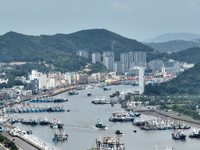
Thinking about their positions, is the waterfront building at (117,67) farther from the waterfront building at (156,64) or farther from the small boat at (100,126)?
the small boat at (100,126)

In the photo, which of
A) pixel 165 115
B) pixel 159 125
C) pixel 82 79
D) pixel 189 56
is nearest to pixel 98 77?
pixel 82 79

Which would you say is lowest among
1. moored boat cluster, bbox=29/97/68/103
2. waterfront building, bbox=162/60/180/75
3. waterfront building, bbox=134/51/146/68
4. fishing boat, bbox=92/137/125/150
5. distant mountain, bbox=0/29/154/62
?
fishing boat, bbox=92/137/125/150

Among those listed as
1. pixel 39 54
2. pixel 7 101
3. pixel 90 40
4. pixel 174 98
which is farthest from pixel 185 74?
pixel 90 40

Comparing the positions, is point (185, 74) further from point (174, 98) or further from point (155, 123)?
point (155, 123)

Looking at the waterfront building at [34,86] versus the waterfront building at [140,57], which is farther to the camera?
the waterfront building at [140,57]

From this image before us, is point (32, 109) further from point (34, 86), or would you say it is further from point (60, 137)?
point (34, 86)

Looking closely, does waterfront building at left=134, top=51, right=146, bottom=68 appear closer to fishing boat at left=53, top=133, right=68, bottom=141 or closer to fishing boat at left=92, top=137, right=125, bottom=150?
fishing boat at left=53, top=133, right=68, bottom=141

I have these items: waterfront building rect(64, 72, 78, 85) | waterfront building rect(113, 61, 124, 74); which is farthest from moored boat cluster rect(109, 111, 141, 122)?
waterfront building rect(113, 61, 124, 74)

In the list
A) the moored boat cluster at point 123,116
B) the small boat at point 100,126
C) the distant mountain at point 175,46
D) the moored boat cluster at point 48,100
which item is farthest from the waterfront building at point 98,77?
the distant mountain at point 175,46
